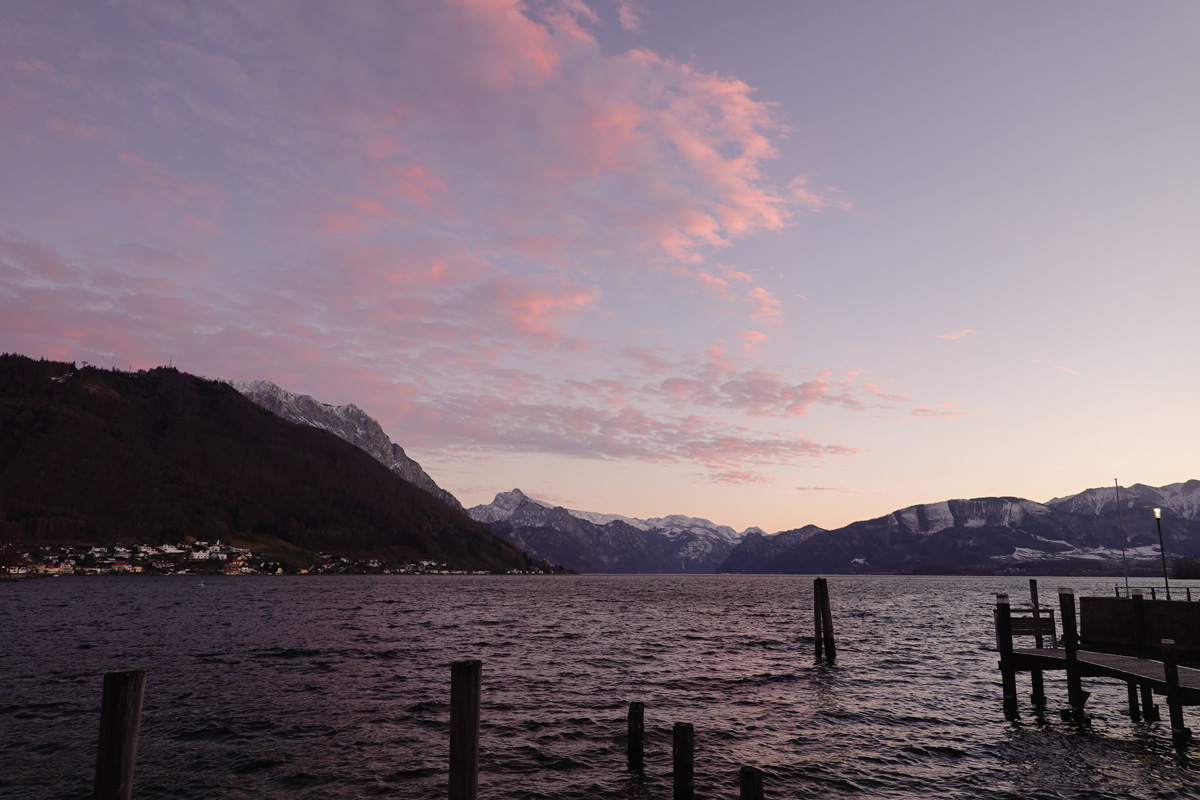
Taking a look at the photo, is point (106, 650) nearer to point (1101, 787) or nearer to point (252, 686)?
point (252, 686)

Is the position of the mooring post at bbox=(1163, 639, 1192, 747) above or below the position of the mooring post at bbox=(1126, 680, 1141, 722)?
above

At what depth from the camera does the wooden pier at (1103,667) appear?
24531mm

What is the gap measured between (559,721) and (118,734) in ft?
67.7

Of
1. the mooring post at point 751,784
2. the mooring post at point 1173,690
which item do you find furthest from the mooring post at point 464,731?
the mooring post at point 1173,690

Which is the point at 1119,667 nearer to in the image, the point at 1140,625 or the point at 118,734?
the point at 1140,625

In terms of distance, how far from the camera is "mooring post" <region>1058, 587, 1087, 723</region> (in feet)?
95.2

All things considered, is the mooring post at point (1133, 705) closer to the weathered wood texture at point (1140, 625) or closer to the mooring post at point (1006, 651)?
the weathered wood texture at point (1140, 625)

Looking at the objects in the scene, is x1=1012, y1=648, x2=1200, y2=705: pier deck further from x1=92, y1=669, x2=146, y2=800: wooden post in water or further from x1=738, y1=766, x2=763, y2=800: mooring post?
x1=92, y1=669, x2=146, y2=800: wooden post in water

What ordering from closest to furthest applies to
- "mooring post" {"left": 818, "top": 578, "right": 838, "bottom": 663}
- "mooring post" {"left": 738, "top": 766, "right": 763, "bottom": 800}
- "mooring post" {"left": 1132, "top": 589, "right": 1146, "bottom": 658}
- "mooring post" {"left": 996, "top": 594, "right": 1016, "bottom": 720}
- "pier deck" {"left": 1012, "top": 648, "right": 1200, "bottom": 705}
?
"mooring post" {"left": 738, "top": 766, "right": 763, "bottom": 800}, "pier deck" {"left": 1012, "top": 648, "right": 1200, "bottom": 705}, "mooring post" {"left": 1132, "top": 589, "right": 1146, "bottom": 658}, "mooring post" {"left": 996, "top": 594, "right": 1016, "bottom": 720}, "mooring post" {"left": 818, "top": 578, "right": 838, "bottom": 663}

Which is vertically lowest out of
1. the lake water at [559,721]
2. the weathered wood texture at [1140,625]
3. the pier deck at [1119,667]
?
the lake water at [559,721]

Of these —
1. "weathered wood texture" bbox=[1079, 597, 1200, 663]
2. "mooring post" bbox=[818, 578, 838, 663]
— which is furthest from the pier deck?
"mooring post" bbox=[818, 578, 838, 663]

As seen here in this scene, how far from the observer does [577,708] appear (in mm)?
31922

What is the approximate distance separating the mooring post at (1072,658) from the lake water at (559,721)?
112 centimetres

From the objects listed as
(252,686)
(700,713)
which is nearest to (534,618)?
(252,686)
